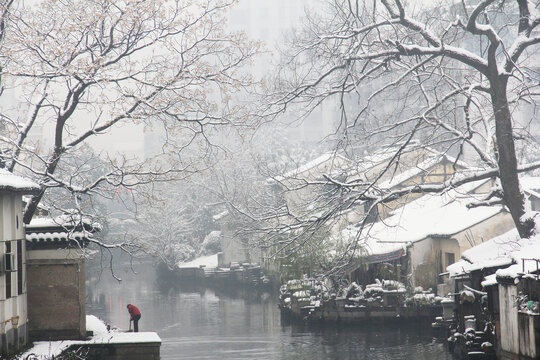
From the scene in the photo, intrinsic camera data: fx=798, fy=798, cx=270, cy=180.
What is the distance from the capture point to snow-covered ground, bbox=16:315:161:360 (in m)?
19.5

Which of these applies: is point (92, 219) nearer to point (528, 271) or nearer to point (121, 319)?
point (528, 271)

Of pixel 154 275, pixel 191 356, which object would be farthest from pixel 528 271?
pixel 154 275

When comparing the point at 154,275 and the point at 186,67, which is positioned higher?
the point at 186,67

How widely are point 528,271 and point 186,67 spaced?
11.6m

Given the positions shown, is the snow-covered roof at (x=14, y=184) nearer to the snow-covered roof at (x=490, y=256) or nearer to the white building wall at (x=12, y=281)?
the white building wall at (x=12, y=281)

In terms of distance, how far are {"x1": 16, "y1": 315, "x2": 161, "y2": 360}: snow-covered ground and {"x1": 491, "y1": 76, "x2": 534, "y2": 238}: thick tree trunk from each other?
10027 millimetres

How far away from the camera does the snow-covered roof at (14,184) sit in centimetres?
1859

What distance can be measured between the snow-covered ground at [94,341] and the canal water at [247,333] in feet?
5.96

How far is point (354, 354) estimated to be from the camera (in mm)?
28312

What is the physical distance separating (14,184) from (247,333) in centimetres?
1783

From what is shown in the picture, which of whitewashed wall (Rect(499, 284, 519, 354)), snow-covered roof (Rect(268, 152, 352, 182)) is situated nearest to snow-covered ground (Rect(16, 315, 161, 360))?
snow-covered roof (Rect(268, 152, 352, 182))

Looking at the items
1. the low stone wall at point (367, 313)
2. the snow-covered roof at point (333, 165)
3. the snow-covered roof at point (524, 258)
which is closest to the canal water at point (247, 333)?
the low stone wall at point (367, 313)

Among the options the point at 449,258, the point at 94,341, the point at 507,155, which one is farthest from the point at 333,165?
the point at 449,258

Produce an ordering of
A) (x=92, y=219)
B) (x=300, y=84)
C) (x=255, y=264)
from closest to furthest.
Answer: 1. (x=300, y=84)
2. (x=92, y=219)
3. (x=255, y=264)
